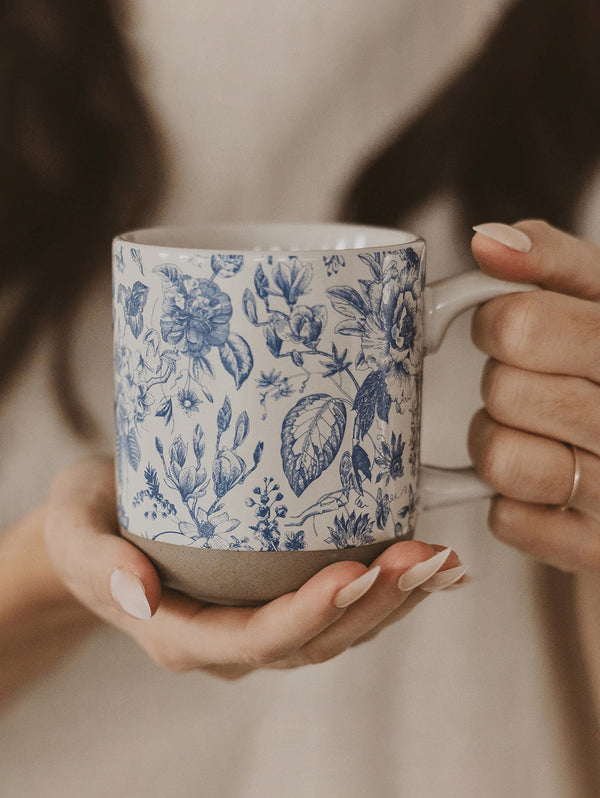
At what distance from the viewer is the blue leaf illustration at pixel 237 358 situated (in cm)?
47

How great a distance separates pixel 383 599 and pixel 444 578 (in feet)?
0.14

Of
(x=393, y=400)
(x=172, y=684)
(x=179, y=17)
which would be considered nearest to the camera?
(x=393, y=400)

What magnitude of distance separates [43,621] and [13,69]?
0.63m

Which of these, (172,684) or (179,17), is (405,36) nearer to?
(179,17)

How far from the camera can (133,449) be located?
52 centimetres

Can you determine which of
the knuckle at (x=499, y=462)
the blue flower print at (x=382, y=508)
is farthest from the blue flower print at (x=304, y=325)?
the knuckle at (x=499, y=462)

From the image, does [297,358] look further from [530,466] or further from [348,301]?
[530,466]

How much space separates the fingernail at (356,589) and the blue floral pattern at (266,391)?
3 centimetres

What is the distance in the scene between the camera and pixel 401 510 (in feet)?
1.76

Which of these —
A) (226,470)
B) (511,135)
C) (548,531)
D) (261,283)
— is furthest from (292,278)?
(511,135)

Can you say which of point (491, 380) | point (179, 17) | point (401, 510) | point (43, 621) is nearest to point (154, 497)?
point (401, 510)

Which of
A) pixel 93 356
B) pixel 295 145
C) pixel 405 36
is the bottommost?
pixel 93 356

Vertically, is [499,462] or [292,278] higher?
[292,278]

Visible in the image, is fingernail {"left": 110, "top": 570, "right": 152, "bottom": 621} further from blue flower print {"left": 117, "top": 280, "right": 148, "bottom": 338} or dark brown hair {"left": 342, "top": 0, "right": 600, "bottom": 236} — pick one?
dark brown hair {"left": 342, "top": 0, "right": 600, "bottom": 236}
